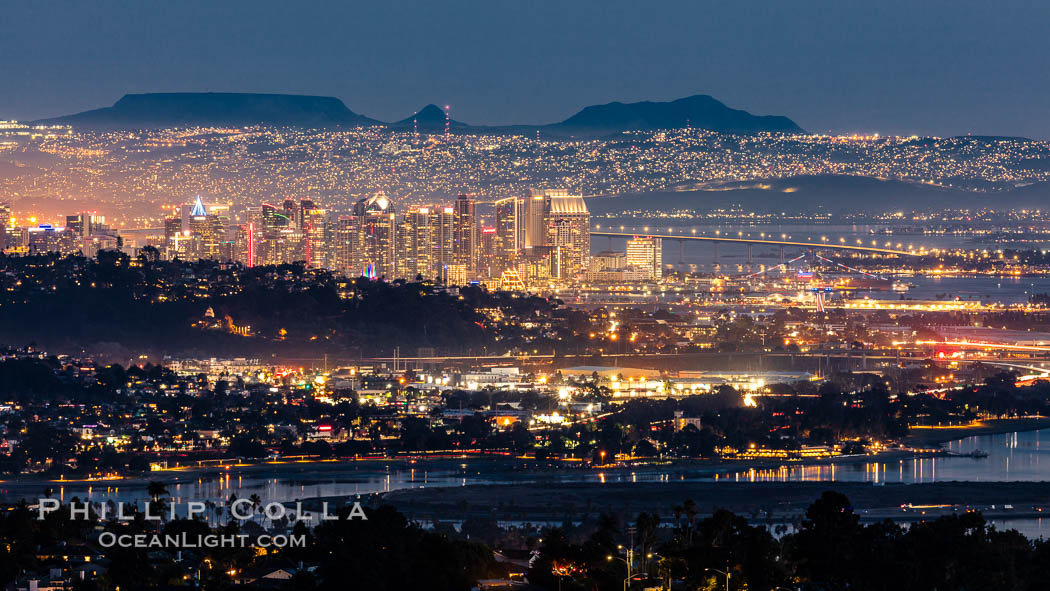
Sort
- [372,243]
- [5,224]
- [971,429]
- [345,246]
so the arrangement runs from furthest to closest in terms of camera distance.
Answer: [372,243]
[345,246]
[5,224]
[971,429]

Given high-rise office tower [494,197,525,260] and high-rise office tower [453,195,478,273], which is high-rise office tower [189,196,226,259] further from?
high-rise office tower [494,197,525,260]

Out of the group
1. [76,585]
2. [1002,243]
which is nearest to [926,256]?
[1002,243]

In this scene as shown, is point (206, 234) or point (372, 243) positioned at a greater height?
point (206, 234)

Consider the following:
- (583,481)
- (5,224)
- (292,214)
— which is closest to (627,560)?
(583,481)

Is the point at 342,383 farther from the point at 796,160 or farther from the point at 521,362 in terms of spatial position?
the point at 796,160

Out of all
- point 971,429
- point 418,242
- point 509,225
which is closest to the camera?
point 971,429

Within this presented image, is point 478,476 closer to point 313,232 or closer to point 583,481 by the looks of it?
point 583,481

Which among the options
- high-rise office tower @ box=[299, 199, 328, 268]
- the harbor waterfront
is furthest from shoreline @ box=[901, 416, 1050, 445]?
high-rise office tower @ box=[299, 199, 328, 268]

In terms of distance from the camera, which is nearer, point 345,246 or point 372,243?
point 345,246
